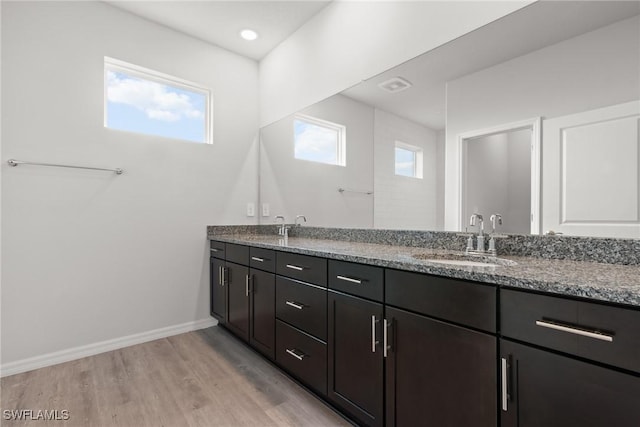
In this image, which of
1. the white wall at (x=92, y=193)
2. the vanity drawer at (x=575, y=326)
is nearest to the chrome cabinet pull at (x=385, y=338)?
the vanity drawer at (x=575, y=326)

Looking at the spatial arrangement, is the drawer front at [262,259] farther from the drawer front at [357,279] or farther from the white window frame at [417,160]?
the white window frame at [417,160]

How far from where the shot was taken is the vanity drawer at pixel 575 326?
730 mm

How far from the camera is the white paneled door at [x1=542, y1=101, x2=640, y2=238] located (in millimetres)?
1136

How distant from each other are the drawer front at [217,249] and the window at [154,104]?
0.94 meters

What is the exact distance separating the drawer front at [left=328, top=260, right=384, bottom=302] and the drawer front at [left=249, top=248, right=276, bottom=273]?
551mm

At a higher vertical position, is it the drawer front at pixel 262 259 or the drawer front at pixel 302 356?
the drawer front at pixel 262 259

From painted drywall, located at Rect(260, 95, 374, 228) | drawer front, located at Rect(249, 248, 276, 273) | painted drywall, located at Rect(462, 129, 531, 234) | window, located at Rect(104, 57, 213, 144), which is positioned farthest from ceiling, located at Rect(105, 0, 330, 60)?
drawer front, located at Rect(249, 248, 276, 273)

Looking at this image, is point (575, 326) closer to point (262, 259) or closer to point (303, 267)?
point (303, 267)

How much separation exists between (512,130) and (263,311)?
173cm

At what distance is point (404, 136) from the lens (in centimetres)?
195

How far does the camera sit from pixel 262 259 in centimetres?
206

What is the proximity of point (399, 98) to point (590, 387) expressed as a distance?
1669 mm

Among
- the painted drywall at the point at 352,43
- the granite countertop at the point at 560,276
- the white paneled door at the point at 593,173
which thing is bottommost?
the granite countertop at the point at 560,276

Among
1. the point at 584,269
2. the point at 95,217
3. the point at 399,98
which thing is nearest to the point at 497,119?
the point at 399,98
